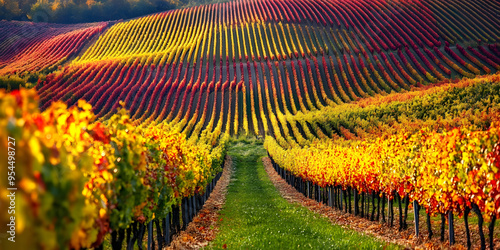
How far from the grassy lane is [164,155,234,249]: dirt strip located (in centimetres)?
53

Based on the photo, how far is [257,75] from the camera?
72.3 m

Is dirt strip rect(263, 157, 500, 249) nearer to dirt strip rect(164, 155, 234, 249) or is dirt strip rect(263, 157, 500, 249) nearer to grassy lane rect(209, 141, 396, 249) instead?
grassy lane rect(209, 141, 396, 249)

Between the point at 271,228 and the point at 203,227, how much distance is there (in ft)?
15.0

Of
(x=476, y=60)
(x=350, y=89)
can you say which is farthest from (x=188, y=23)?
(x=476, y=60)

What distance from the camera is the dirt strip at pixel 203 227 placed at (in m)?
14.5

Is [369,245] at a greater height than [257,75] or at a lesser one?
lesser

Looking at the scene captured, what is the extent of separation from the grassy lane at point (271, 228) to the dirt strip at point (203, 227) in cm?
53

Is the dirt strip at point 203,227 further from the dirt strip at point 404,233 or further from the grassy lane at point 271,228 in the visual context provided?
the dirt strip at point 404,233

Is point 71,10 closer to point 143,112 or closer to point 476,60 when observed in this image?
point 143,112

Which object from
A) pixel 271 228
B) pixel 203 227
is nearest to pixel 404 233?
pixel 271 228

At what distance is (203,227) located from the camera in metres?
18.0

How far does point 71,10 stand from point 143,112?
8703cm

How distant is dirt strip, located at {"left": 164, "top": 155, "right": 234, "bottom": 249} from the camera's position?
14500 mm

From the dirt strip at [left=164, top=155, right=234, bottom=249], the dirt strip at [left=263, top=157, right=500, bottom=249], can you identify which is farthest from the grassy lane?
the dirt strip at [left=263, top=157, right=500, bottom=249]
